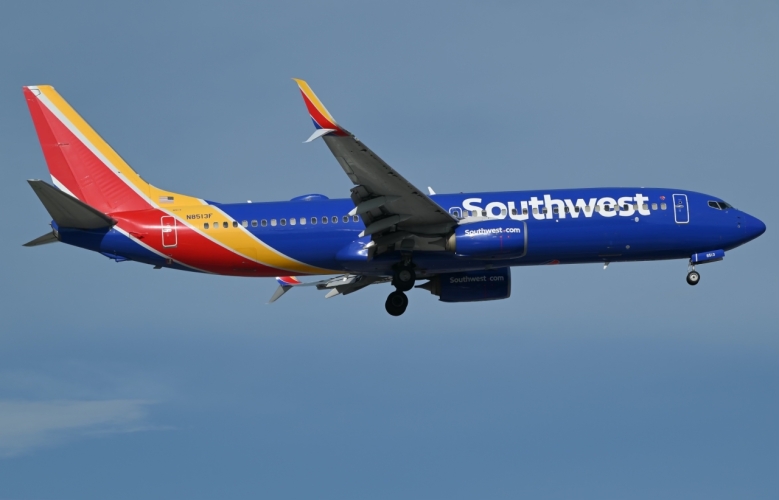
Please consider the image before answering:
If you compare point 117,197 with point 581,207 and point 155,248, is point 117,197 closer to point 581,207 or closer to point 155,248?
point 155,248

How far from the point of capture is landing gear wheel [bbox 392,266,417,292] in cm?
5075

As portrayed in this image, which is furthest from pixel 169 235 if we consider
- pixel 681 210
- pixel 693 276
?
pixel 693 276

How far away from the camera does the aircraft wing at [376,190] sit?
137 feet

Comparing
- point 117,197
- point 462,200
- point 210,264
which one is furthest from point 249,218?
point 462,200

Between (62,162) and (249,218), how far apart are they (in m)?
8.83

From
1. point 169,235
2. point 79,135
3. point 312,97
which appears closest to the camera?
point 312,97

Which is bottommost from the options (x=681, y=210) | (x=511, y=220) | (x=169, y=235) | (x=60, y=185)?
(x=511, y=220)

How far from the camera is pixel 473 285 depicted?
53438 mm

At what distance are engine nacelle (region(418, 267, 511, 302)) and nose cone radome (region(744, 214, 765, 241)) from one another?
10621 millimetres

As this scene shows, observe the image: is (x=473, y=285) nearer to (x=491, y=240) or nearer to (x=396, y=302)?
(x=396, y=302)

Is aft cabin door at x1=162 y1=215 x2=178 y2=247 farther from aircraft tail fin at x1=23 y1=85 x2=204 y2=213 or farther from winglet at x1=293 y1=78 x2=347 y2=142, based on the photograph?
winglet at x1=293 y1=78 x2=347 y2=142

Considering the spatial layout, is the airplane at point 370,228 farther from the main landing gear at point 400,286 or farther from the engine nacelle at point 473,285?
the engine nacelle at point 473,285

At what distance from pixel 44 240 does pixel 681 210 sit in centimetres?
2699

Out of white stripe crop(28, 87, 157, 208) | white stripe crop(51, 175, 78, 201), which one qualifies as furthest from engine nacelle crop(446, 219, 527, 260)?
white stripe crop(51, 175, 78, 201)
